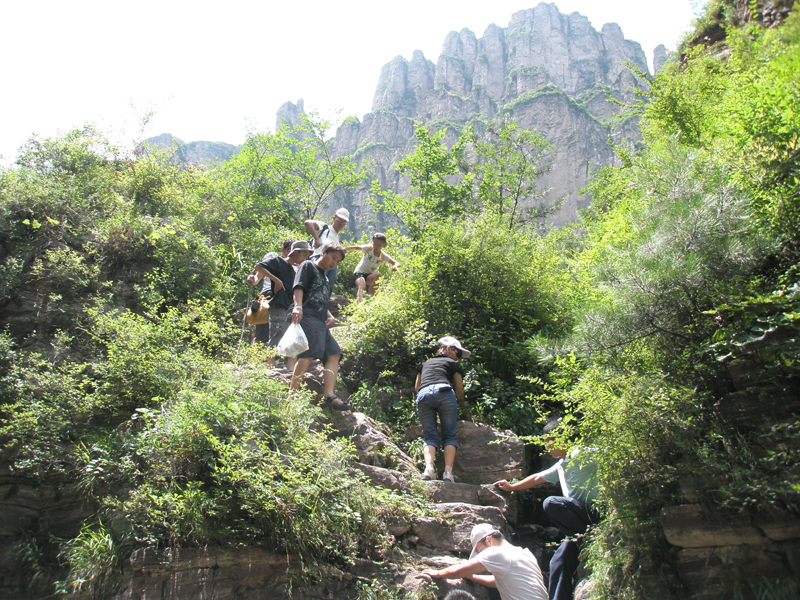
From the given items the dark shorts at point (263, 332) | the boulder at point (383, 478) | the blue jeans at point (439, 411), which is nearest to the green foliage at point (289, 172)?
the dark shorts at point (263, 332)

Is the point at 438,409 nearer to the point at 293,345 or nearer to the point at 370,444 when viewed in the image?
the point at 370,444

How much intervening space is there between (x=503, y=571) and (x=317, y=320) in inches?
156

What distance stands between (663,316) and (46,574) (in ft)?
22.0

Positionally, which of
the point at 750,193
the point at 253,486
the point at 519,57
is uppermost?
the point at 519,57

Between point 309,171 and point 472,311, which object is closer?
point 472,311

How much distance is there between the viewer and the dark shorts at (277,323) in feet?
24.4

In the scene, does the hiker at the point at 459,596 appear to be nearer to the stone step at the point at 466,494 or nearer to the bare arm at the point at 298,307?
the stone step at the point at 466,494

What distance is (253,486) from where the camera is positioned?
13.9 ft

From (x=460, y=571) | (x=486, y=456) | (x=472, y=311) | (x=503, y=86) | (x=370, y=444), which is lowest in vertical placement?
(x=460, y=571)

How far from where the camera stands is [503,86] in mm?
97438

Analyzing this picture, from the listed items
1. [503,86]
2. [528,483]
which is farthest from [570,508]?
[503,86]

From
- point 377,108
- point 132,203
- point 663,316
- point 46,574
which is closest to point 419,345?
point 663,316

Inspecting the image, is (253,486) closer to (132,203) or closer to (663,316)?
(663,316)

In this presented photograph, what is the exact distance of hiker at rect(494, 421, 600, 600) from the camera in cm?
468
